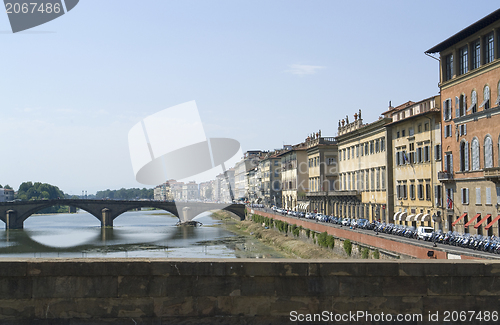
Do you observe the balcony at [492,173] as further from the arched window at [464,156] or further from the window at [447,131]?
the window at [447,131]

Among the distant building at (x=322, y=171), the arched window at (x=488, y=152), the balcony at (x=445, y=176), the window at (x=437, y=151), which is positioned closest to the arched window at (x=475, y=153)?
the arched window at (x=488, y=152)

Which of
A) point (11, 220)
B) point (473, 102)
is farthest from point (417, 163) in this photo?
point (11, 220)

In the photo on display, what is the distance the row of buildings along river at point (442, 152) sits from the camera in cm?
4316

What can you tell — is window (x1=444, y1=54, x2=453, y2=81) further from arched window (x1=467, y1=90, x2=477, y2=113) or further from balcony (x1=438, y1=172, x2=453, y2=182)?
balcony (x1=438, y1=172, x2=453, y2=182)

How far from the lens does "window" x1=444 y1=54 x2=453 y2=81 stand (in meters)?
50.1

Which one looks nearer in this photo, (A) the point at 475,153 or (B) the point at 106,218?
(A) the point at 475,153

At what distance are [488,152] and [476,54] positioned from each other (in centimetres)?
871

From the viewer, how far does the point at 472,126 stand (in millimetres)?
45625

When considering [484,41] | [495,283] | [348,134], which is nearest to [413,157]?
[484,41]

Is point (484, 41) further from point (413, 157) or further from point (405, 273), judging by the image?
point (405, 273)

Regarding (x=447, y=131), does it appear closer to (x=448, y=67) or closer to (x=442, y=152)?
(x=442, y=152)

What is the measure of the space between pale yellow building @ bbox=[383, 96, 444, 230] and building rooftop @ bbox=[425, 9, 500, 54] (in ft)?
15.5

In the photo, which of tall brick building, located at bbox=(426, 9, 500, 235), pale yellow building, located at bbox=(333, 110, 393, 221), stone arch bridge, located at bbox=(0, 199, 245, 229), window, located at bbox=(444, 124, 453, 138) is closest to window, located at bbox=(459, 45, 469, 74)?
tall brick building, located at bbox=(426, 9, 500, 235)

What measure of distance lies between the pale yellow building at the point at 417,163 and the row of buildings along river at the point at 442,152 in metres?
0.10
